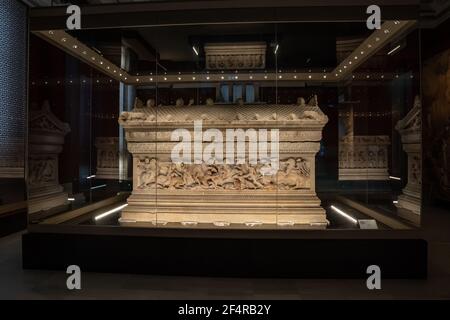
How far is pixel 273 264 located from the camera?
3.62m

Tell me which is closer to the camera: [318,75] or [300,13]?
[300,13]

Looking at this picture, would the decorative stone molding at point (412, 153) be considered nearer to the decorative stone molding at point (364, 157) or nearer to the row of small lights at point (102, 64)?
the decorative stone molding at point (364, 157)

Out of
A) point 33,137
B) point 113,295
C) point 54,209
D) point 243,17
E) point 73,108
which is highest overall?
point 243,17

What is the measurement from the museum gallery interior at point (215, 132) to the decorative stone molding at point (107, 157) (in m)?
0.02

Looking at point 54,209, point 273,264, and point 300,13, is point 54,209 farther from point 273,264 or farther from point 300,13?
point 300,13

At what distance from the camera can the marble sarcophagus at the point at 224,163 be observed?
4215 millimetres

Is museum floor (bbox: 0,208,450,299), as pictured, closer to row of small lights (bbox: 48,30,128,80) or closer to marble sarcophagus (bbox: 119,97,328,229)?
marble sarcophagus (bbox: 119,97,328,229)

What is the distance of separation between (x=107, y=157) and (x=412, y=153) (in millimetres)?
3865

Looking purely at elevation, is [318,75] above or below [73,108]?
above

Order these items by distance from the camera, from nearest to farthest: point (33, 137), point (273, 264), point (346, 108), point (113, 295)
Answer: point (113, 295)
point (273, 264)
point (33, 137)
point (346, 108)

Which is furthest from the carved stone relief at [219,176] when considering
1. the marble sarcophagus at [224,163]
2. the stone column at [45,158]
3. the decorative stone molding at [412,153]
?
the decorative stone molding at [412,153]

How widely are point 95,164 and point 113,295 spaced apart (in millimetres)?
1825

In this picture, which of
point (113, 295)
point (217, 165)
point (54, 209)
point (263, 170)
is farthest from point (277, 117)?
point (54, 209)

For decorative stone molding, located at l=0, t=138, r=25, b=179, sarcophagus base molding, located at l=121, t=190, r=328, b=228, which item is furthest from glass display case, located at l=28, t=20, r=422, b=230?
decorative stone molding, located at l=0, t=138, r=25, b=179
